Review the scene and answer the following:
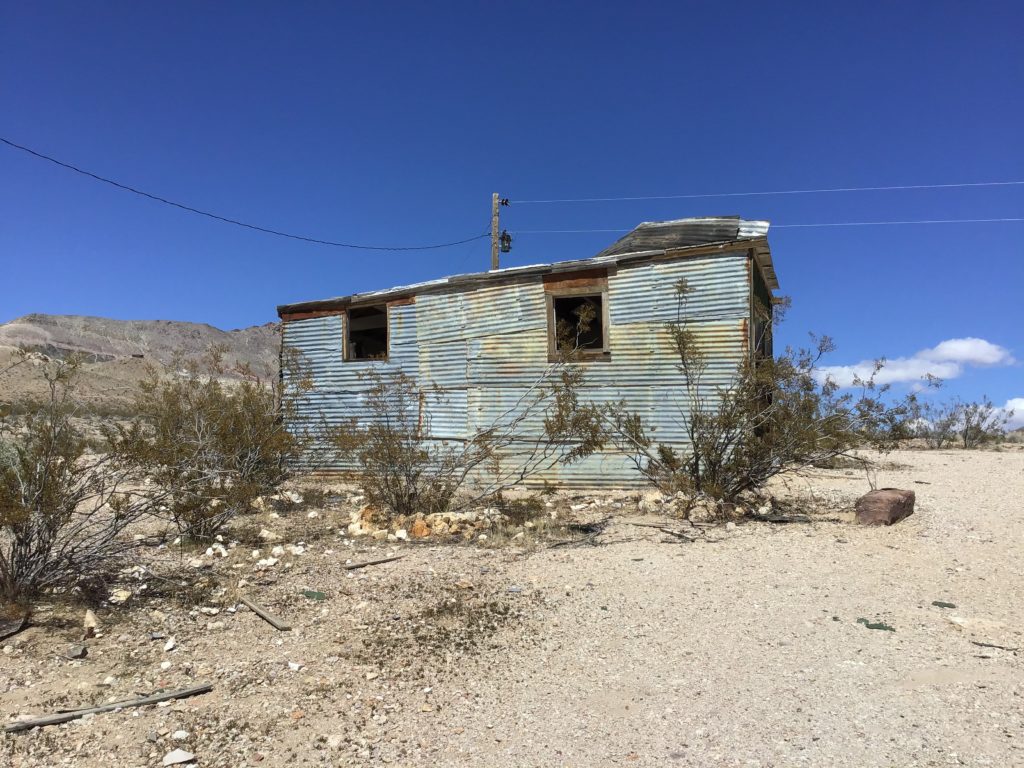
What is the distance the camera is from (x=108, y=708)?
11.4 feet

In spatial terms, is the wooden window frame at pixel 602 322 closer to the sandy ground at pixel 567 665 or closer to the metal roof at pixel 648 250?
the metal roof at pixel 648 250

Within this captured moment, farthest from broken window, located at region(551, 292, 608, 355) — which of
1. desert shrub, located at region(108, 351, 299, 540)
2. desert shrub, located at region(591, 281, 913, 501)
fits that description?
desert shrub, located at region(108, 351, 299, 540)

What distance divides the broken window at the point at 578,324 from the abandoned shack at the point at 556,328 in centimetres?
4

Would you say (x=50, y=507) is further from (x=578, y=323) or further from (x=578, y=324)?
(x=578, y=323)

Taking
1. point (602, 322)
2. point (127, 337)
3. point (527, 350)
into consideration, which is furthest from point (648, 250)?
point (127, 337)

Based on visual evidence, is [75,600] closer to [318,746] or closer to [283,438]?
[318,746]

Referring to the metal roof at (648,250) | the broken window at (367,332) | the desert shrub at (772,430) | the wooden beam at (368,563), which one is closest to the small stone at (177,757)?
the wooden beam at (368,563)

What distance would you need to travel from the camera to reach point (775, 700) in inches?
139

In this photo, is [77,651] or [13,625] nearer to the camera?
[77,651]

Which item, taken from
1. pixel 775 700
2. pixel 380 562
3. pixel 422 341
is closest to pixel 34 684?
pixel 380 562

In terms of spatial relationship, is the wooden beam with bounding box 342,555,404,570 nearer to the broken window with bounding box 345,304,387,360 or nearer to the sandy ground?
the sandy ground

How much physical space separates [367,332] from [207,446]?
10704mm

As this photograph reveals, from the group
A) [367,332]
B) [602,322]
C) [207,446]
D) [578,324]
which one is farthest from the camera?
[367,332]

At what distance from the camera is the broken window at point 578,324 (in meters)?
11.5
